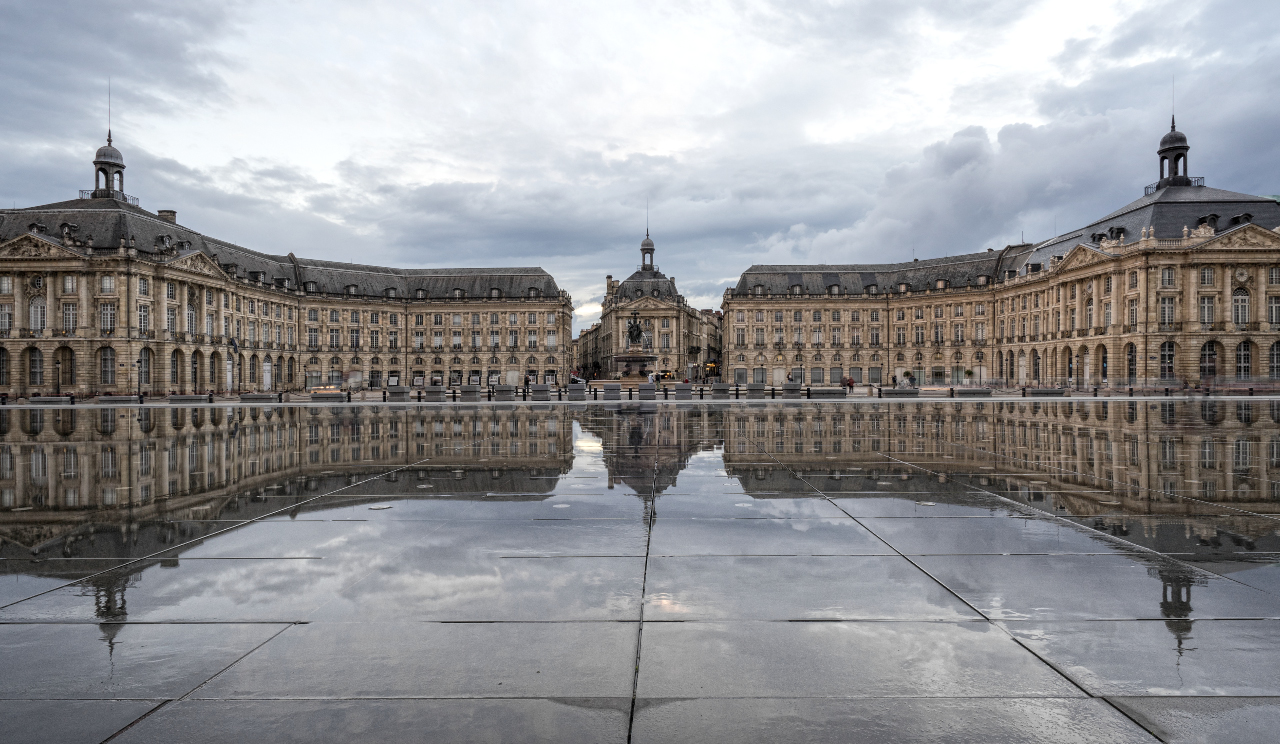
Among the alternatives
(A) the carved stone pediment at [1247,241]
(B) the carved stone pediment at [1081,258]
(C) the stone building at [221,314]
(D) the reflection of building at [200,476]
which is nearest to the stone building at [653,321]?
(C) the stone building at [221,314]

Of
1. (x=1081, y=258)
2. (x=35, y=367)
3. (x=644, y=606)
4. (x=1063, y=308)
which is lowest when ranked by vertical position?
(x=644, y=606)

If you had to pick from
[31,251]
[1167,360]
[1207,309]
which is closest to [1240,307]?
[1207,309]

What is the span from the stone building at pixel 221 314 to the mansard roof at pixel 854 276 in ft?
93.0

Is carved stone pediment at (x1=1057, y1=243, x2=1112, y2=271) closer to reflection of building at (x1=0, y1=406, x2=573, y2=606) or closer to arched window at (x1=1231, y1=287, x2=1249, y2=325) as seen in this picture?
arched window at (x1=1231, y1=287, x2=1249, y2=325)

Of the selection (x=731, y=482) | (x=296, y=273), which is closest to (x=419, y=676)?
(x=731, y=482)

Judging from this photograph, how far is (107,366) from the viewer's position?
61375 mm

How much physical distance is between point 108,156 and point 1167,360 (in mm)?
99995

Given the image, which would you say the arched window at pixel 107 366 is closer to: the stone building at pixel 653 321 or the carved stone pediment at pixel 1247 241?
the stone building at pixel 653 321

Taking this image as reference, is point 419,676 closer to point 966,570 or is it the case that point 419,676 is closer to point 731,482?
point 966,570

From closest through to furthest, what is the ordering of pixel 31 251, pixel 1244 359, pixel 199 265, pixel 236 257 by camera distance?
1. pixel 31 251
2. pixel 1244 359
3. pixel 199 265
4. pixel 236 257

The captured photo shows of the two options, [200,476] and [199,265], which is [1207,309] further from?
[199,265]

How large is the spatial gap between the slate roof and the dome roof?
439 centimetres

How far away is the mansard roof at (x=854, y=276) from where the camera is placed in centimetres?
9162

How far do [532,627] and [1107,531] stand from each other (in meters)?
6.12
